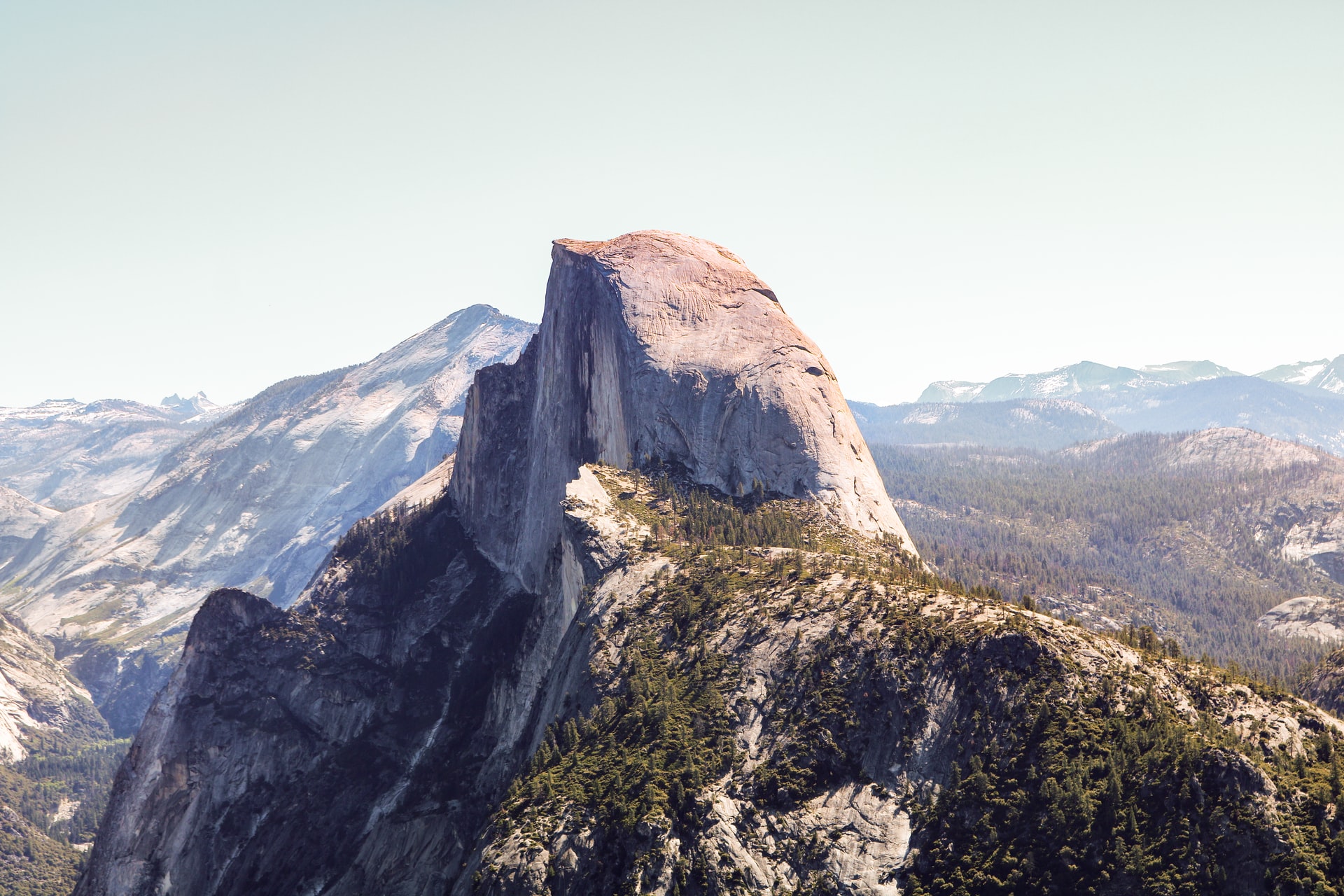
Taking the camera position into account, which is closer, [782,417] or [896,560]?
[896,560]

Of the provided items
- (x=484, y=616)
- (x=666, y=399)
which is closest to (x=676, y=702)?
(x=666, y=399)

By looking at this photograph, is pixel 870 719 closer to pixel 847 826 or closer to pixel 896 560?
pixel 847 826

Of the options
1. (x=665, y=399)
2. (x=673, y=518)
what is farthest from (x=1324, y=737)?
(x=665, y=399)

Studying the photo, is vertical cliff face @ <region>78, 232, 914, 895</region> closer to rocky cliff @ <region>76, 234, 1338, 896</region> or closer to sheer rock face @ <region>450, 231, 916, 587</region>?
sheer rock face @ <region>450, 231, 916, 587</region>

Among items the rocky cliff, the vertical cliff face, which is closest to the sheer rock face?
the vertical cliff face

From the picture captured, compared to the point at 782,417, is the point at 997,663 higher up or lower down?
lower down

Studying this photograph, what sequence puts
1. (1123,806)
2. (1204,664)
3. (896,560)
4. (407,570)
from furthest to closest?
(407,570) < (896,560) < (1204,664) < (1123,806)

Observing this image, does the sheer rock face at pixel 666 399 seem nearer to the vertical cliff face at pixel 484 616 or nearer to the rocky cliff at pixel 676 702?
the vertical cliff face at pixel 484 616
